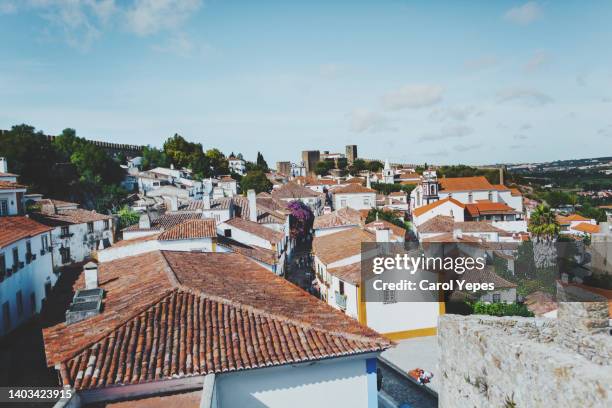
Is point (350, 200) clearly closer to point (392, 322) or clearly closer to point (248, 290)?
point (392, 322)

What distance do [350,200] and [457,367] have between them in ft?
212

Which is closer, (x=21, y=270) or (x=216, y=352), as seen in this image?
(x=216, y=352)

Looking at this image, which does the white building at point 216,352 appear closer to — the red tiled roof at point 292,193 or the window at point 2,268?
the window at point 2,268

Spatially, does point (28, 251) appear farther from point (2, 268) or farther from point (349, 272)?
point (349, 272)

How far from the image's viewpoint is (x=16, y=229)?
1878 centimetres

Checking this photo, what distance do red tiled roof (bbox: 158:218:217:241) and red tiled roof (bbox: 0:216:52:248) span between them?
5.37 metres

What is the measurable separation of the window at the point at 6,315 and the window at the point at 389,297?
15.7 metres

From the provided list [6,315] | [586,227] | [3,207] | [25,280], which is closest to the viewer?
[6,315]

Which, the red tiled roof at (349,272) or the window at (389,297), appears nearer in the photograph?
the window at (389,297)

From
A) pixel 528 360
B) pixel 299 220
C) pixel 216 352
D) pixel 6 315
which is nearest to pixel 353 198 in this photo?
pixel 299 220

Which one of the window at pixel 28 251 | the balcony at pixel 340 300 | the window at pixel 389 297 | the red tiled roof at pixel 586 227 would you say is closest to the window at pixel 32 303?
the window at pixel 28 251

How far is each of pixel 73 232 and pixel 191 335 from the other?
31.2m

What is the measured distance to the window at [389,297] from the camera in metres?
21.7

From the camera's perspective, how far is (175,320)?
32.6 feet
